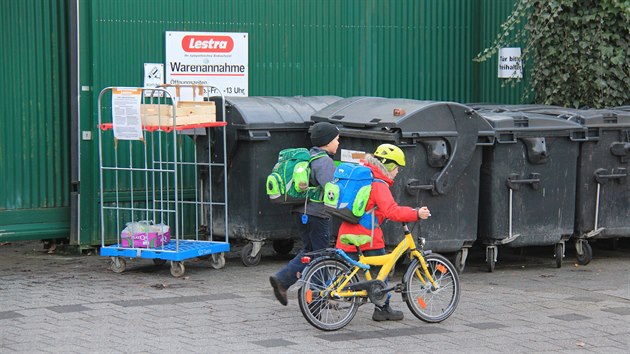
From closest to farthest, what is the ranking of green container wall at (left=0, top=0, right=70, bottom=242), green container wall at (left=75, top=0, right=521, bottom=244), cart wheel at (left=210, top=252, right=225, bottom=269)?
cart wheel at (left=210, top=252, right=225, bottom=269) < green container wall at (left=0, top=0, right=70, bottom=242) < green container wall at (left=75, top=0, right=521, bottom=244)

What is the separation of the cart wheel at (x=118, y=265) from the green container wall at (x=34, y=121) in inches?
51.1

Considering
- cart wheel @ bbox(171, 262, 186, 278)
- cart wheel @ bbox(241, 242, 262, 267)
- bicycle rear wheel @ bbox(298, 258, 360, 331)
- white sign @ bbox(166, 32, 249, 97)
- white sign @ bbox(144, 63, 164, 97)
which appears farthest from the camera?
white sign @ bbox(166, 32, 249, 97)

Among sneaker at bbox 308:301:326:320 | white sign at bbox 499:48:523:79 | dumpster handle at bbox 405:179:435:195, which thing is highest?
white sign at bbox 499:48:523:79

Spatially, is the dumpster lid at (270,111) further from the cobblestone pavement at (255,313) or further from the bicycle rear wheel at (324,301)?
the bicycle rear wheel at (324,301)

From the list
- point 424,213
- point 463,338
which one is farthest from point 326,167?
point 463,338

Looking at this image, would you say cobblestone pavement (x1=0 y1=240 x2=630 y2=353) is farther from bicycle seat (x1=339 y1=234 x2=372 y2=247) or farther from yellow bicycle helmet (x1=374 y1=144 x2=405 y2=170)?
yellow bicycle helmet (x1=374 y1=144 x2=405 y2=170)

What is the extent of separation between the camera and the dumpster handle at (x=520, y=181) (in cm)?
1117

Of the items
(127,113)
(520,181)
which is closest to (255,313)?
(127,113)

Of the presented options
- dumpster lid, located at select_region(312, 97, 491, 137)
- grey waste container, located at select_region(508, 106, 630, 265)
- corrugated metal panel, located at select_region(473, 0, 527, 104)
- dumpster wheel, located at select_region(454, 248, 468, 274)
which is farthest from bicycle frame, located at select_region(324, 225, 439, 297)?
corrugated metal panel, located at select_region(473, 0, 527, 104)

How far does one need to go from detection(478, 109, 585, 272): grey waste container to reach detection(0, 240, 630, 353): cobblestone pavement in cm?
41

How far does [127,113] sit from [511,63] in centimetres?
540

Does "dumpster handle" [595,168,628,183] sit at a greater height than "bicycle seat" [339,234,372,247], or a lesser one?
greater

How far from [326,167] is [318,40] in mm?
4315

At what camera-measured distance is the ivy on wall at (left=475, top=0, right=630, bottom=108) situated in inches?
496
